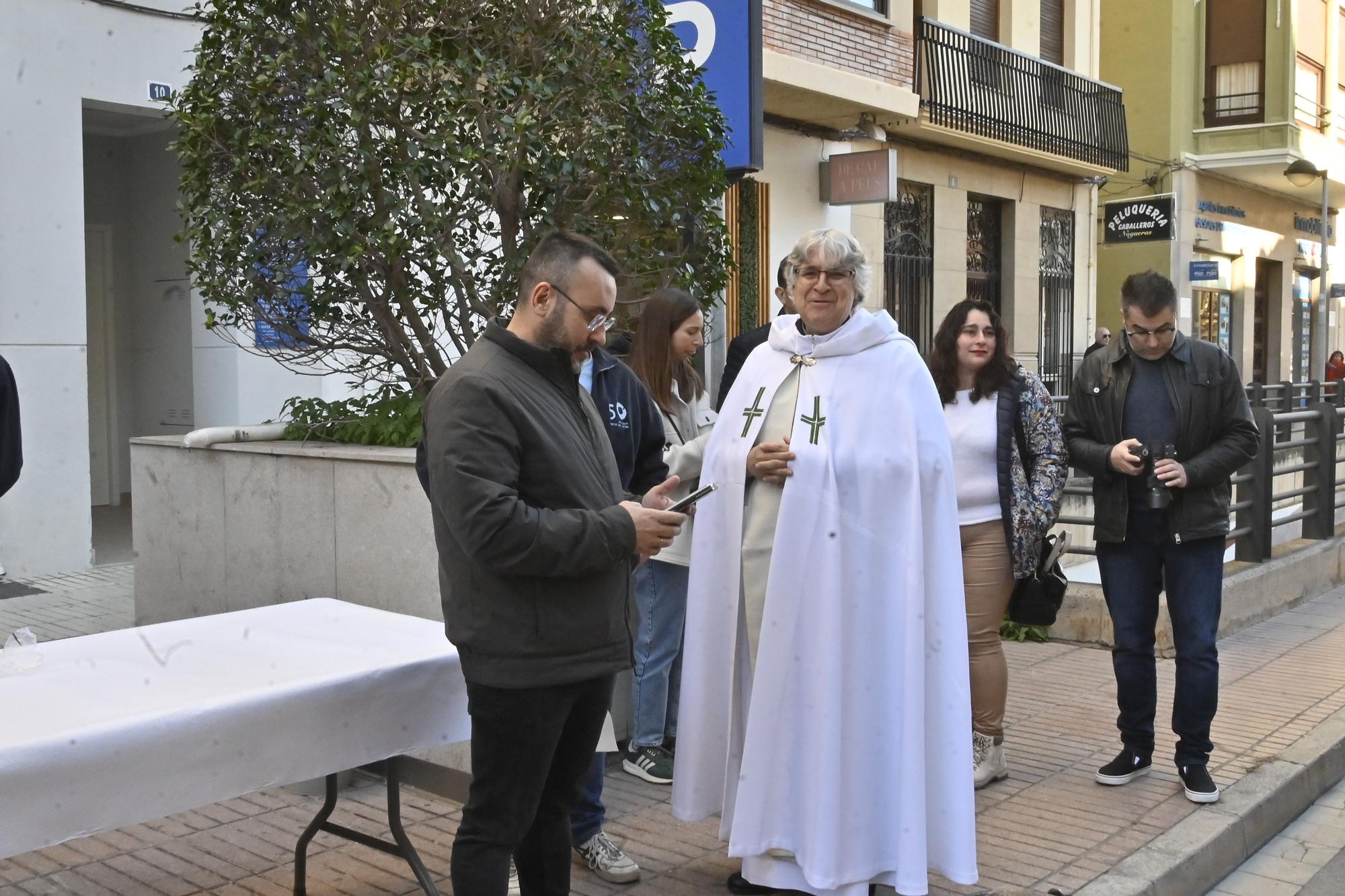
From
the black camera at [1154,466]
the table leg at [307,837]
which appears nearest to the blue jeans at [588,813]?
the table leg at [307,837]

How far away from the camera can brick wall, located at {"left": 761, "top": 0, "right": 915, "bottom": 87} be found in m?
14.6

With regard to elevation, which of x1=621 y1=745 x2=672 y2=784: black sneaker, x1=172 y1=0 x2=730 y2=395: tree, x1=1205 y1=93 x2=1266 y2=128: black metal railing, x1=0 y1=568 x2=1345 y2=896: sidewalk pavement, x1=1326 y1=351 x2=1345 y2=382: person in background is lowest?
x1=0 y1=568 x2=1345 y2=896: sidewalk pavement

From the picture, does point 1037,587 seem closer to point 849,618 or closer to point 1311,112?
point 849,618

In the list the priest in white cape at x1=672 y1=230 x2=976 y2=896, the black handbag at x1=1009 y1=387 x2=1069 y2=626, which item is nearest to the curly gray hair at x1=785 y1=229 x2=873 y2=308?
the priest in white cape at x1=672 y1=230 x2=976 y2=896

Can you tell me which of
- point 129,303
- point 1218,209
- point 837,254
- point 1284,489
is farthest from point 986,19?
point 837,254

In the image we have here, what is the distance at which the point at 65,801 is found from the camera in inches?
118

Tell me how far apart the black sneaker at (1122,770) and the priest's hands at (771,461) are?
2.24 meters

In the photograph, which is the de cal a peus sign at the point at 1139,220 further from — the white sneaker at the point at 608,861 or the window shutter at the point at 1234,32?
the white sneaker at the point at 608,861

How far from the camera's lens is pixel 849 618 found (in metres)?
4.10

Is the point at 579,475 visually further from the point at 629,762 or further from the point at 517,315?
the point at 629,762

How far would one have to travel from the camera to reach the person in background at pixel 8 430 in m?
5.24

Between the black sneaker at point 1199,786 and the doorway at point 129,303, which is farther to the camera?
the doorway at point 129,303

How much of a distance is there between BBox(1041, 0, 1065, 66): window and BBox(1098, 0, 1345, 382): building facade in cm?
296

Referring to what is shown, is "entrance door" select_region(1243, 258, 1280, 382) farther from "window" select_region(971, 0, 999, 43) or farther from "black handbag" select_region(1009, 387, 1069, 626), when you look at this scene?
"black handbag" select_region(1009, 387, 1069, 626)
